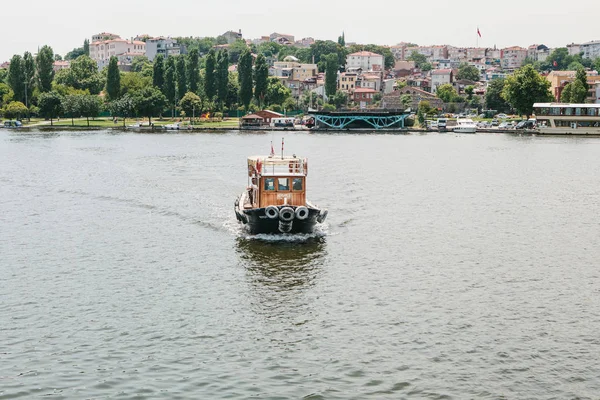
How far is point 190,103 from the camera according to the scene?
152 m

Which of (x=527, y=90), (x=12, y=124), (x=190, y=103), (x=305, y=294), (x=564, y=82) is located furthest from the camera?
(x=564, y=82)

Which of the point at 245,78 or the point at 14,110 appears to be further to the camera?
the point at 245,78

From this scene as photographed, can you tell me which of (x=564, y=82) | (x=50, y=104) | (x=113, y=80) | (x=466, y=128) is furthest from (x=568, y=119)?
(x=50, y=104)

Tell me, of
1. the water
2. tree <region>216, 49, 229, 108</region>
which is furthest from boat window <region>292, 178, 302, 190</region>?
tree <region>216, 49, 229, 108</region>

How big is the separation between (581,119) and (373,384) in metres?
115

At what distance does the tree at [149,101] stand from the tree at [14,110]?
73.1ft

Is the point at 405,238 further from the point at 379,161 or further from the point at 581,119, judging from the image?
the point at 581,119

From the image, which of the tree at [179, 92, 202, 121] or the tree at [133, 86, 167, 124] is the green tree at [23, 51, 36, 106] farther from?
the tree at [179, 92, 202, 121]

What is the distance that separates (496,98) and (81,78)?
95617 mm

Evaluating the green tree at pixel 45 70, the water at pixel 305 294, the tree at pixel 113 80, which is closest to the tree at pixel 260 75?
the tree at pixel 113 80

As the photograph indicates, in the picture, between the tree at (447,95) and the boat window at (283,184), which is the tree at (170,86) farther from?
the boat window at (283,184)

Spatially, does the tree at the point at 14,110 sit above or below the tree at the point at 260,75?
below

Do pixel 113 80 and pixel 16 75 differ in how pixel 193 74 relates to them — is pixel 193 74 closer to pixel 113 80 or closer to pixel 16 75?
pixel 113 80

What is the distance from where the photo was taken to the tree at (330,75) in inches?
7244
